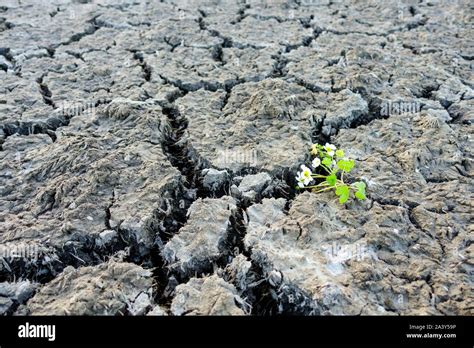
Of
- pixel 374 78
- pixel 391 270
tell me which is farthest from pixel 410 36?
pixel 391 270

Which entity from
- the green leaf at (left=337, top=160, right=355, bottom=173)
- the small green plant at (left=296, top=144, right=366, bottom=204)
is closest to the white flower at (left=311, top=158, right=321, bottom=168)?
the small green plant at (left=296, top=144, right=366, bottom=204)

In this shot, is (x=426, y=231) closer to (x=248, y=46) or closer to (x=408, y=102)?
(x=408, y=102)

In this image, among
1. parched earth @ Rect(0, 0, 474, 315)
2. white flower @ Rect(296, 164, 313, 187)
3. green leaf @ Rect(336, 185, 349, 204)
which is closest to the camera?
parched earth @ Rect(0, 0, 474, 315)

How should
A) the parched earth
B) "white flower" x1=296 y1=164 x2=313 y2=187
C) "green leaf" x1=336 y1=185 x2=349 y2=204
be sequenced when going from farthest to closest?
"white flower" x1=296 y1=164 x2=313 y2=187
"green leaf" x1=336 y1=185 x2=349 y2=204
the parched earth

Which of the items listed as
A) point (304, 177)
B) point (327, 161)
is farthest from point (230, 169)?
point (327, 161)

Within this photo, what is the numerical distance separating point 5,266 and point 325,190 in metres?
1.49

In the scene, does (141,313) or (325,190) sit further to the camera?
(325,190)

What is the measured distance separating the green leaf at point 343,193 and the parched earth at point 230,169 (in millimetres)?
41

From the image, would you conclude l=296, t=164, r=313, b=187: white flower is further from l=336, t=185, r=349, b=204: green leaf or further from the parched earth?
l=336, t=185, r=349, b=204: green leaf

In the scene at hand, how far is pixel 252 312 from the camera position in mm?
1792

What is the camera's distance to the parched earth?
1.84 meters

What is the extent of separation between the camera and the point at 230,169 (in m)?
2.43

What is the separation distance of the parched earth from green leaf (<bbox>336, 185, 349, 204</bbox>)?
0.14 ft

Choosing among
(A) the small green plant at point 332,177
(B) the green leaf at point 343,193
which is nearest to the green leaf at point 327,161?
(A) the small green plant at point 332,177
